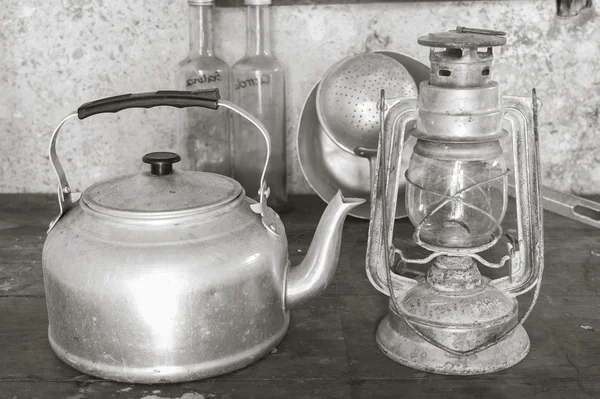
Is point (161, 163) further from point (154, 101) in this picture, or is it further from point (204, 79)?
point (204, 79)

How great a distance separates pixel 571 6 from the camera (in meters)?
1.85

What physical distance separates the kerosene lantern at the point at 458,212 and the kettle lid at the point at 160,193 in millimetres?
225

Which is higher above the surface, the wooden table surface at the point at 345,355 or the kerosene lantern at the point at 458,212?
the kerosene lantern at the point at 458,212

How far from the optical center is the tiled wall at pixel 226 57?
73.5 inches

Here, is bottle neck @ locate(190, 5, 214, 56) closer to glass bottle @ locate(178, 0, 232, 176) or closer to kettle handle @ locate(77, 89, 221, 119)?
glass bottle @ locate(178, 0, 232, 176)

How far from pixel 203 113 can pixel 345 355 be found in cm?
76

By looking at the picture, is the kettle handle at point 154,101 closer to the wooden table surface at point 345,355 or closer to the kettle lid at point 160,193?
the kettle lid at point 160,193

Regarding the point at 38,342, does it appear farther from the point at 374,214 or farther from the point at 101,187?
the point at 374,214

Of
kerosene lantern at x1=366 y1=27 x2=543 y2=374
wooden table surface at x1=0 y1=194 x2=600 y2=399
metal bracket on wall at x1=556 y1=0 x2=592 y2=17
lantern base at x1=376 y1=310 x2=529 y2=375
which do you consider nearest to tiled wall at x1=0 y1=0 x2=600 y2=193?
metal bracket on wall at x1=556 y1=0 x2=592 y2=17

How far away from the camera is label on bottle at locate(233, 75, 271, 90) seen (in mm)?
1754

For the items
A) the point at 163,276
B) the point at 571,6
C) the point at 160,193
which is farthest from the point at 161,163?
the point at 571,6

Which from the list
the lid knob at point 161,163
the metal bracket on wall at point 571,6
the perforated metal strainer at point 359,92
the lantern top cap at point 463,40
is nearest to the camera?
the lantern top cap at point 463,40

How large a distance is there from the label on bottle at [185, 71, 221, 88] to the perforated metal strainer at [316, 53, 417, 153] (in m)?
0.22

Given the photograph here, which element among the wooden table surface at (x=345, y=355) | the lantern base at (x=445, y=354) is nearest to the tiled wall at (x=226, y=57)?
the wooden table surface at (x=345, y=355)
